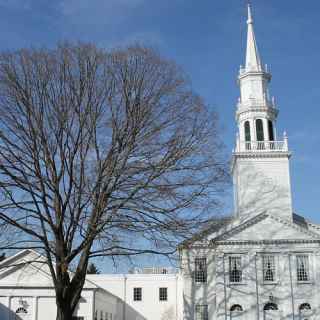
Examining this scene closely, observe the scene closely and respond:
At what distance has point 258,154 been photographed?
44.7m

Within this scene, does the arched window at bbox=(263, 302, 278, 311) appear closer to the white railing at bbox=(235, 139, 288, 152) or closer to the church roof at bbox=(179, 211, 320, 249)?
the church roof at bbox=(179, 211, 320, 249)

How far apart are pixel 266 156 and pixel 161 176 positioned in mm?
26502

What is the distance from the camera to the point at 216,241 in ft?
137

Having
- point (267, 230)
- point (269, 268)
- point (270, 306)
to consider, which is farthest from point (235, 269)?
point (267, 230)

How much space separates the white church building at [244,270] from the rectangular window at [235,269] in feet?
0.25

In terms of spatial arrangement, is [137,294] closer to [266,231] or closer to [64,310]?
[266,231]

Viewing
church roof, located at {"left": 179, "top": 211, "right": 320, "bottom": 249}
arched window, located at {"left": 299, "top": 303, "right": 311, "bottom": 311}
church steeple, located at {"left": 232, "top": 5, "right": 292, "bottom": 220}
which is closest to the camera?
arched window, located at {"left": 299, "top": 303, "right": 311, "bottom": 311}

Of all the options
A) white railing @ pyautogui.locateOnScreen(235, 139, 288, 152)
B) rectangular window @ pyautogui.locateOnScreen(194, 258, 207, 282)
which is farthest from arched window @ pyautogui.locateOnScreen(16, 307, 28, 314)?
white railing @ pyautogui.locateOnScreen(235, 139, 288, 152)

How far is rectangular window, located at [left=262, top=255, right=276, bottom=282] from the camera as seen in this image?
136 ft

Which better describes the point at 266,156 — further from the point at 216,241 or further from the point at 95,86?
the point at 95,86

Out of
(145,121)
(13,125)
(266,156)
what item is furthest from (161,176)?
(266,156)

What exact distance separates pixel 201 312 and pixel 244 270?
4.60 metres

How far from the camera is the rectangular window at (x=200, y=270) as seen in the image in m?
42.2

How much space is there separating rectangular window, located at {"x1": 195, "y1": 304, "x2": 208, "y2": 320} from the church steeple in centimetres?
785
